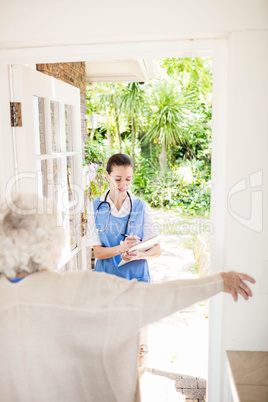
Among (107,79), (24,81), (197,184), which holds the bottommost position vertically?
(197,184)

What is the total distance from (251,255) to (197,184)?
22.6 ft

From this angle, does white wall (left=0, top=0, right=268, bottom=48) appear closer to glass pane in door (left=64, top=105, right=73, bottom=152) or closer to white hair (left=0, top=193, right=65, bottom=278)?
white hair (left=0, top=193, right=65, bottom=278)

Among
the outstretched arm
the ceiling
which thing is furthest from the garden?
the outstretched arm

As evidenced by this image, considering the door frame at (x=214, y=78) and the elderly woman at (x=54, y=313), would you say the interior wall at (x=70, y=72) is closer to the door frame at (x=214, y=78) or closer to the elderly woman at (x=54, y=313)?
the door frame at (x=214, y=78)

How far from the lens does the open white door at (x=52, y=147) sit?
1.94 metres

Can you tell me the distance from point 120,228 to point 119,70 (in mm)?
2259

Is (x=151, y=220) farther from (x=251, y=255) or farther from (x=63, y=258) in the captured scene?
(x=251, y=255)

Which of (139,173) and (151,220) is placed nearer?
(151,220)

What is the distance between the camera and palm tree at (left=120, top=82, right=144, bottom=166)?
8688 mm

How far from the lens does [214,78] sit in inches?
65.2

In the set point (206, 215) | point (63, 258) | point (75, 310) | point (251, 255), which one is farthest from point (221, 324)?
point (206, 215)

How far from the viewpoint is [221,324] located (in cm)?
171

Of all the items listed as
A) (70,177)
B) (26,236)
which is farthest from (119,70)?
(26,236)

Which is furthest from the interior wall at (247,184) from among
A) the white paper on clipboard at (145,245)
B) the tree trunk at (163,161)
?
the tree trunk at (163,161)
